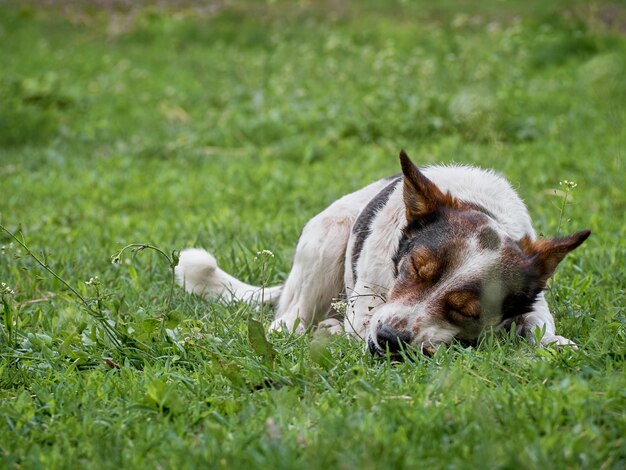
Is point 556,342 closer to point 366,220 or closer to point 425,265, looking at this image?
point 425,265

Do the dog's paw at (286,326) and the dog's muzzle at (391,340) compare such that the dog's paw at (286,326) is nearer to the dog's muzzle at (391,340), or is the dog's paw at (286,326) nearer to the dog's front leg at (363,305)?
the dog's front leg at (363,305)

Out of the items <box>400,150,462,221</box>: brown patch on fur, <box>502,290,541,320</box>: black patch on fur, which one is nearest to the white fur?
<box>502,290,541,320</box>: black patch on fur

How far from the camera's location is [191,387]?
367 cm

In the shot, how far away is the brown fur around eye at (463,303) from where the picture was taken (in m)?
3.86

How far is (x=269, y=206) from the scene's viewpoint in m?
7.70

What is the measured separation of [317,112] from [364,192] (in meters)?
4.98

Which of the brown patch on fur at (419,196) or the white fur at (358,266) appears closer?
the brown patch on fur at (419,196)

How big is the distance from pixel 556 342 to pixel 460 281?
527 mm

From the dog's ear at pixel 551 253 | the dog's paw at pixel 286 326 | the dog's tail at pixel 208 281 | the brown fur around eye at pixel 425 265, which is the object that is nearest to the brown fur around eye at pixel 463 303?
the brown fur around eye at pixel 425 265

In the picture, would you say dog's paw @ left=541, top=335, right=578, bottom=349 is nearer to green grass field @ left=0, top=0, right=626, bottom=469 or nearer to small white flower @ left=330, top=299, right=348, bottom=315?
green grass field @ left=0, top=0, right=626, bottom=469

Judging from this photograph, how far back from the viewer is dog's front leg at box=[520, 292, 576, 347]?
4.10 metres

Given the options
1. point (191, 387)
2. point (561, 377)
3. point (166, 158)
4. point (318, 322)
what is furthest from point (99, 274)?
point (166, 158)

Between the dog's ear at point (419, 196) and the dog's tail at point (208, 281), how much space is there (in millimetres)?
1266

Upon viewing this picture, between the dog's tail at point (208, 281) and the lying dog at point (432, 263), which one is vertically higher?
the lying dog at point (432, 263)
